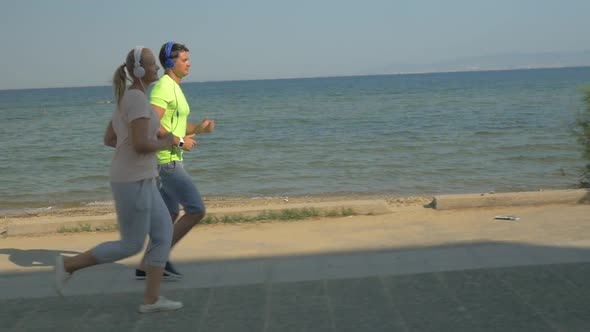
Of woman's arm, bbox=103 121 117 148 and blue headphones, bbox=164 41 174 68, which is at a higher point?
blue headphones, bbox=164 41 174 68

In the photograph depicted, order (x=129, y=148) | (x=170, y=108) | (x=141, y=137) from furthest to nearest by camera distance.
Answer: (x=170, y=108), (x=129, y=148), (x=141, y=137)

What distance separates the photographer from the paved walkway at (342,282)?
14.4 ft

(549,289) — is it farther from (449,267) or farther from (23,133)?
(23,133)

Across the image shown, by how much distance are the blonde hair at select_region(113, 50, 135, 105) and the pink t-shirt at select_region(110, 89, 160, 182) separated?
0.10 metres

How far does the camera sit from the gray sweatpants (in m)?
4.39

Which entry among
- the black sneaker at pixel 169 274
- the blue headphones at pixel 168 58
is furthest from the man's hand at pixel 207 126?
the black sneaker at pixel 169 274

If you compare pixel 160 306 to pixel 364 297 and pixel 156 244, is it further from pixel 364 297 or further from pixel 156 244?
pixel 364 297

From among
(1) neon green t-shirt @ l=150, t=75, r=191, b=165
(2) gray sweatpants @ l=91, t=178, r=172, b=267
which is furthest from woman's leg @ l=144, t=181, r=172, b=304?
(1) neon green t-shirt @ l=150, t=75, r=191, b=165

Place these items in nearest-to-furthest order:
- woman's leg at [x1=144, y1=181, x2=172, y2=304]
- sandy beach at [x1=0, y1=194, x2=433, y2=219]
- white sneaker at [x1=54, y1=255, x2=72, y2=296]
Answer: woman's leg at [x1=144, y1=181, x2=172, y2=304], white sneaker at [x1=54, y1=255, x2=72, y2=296], sandy beach at [x1=0, y1=194, x2=433, y2=219]

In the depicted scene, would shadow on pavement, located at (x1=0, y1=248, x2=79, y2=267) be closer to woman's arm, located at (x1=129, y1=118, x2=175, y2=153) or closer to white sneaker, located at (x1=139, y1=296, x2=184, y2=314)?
white sneaker, located at (x1=139, y1=296, x2=184, y2=314)

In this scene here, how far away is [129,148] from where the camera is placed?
14.4 feet

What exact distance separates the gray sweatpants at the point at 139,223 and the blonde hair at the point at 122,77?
20.8 inches

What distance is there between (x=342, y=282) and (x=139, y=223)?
148cm

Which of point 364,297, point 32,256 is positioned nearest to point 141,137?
point 364,297
